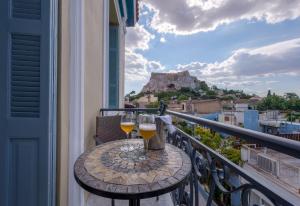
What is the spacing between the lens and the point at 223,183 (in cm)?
106

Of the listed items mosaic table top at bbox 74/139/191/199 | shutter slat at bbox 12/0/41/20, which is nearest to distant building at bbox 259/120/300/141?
mosaic table top at bbox 74/139/191/199

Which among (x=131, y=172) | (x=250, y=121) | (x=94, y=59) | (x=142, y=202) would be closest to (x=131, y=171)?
(x=131, y=172)

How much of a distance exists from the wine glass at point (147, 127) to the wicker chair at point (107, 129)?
1.24 m

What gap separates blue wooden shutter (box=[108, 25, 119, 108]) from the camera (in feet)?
16.1

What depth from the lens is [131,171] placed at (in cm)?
89

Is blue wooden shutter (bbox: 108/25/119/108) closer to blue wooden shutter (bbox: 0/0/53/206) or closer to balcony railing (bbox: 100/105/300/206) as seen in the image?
balcony railing (bbox: 100/105/300/206)

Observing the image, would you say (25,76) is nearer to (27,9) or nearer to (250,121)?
(27,9)

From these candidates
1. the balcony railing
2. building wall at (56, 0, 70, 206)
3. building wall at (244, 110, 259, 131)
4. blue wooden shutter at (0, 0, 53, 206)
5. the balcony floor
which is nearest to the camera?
the balcony railing

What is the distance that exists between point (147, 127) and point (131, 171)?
29 cm

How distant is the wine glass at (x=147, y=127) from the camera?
1.11 metres

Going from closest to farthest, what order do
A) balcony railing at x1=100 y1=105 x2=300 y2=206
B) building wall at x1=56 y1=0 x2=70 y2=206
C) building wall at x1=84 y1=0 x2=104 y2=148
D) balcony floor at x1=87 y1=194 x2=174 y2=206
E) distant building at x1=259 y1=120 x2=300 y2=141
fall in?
balcony railing at x1=100 y1=105 x2=300 y2=206
distant building at x1=259 y1=120 x2=300 y2=141
building wall at x1=56 y1=0 x2=70 y2=206
balcony floor at x1=87 y1=194 x2=174 y2=206
building wall at x1=84 y1=0 x2=104 y2=148

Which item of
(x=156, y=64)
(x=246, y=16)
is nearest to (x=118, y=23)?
(x=246, y=16)

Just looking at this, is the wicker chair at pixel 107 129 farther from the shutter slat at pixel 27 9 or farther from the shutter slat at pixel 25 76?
A: the shutter slat at pixel 27 9

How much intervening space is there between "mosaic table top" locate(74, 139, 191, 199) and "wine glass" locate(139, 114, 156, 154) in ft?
0.31
